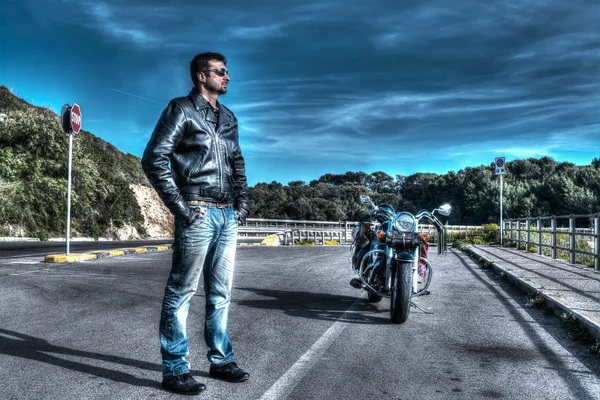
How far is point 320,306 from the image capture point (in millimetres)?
7324

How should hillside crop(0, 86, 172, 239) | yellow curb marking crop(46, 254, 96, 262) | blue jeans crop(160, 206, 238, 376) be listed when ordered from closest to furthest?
1. blue jeans crop(160, 206, 238, 376)
2. yellow curb marking crop(46, 254, 96, 262)
3. hillside crop(0, 86, 172, 239)

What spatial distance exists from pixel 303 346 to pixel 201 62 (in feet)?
8.49

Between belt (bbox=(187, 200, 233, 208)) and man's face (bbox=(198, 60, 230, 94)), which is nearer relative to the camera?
belt (bbox=(187, 200, 233, 208))

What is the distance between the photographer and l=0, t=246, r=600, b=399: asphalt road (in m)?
3.82

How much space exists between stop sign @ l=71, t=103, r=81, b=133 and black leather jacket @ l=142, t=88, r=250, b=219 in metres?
10.3

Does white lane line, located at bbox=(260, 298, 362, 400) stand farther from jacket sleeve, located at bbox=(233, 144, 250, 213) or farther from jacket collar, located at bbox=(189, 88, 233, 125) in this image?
jacket collar, located at bbox=(189, 88, 233, 125)

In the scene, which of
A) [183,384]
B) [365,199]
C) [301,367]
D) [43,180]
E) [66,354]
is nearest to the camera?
[183,384]

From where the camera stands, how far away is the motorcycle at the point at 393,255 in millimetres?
6156

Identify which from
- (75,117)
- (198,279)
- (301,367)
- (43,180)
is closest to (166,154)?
(198,279)

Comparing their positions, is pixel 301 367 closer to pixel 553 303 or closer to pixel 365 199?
pixel 365 199

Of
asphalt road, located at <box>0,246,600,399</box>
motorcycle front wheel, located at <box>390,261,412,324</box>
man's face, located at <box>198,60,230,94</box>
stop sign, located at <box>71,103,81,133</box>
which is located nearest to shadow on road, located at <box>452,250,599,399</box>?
asphalt road, located at <box>0,246,600,399</box>

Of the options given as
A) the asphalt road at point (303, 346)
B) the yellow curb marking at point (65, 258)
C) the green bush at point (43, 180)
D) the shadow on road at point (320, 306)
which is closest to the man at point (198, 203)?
the asphalt road at point (303, 346)

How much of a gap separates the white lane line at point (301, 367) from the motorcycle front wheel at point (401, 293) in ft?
1.98

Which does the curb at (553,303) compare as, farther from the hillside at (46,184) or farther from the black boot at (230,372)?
the hillside at (46,184)
